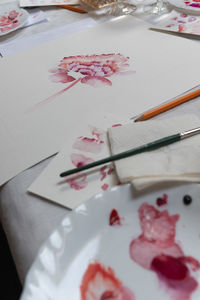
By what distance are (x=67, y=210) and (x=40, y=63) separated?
405 mm

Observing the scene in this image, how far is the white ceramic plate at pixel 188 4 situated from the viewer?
2.70 ft

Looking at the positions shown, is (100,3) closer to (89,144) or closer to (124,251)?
(89,144)

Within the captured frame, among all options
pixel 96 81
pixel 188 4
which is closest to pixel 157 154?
pixel 96 81

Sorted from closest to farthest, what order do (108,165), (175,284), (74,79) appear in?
(175,284) < (108,165) < (74,79)

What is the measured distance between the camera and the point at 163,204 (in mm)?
377

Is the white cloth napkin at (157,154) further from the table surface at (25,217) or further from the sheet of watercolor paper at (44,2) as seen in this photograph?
the sheet of watercolor paper at (44,2)

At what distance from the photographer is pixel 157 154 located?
1.40 ft

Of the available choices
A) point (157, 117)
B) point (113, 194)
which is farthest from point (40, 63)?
point (113, 194)

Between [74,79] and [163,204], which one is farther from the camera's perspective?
[74,79]

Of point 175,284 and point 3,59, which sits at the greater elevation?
point 3,59

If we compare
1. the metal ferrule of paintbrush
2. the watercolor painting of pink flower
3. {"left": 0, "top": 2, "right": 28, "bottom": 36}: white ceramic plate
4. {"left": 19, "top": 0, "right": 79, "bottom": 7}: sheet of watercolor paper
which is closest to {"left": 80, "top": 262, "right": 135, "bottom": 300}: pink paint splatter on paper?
the metal ferrule of paintbrush

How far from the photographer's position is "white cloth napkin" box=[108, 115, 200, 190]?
1.28 ft

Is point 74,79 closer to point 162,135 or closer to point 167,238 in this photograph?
point 162,135

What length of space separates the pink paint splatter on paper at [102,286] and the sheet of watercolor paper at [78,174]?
9 cm
